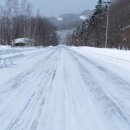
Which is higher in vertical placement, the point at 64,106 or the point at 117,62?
the point at 64,106

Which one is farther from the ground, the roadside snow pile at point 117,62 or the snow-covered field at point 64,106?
the snow-covered field at point 64,106

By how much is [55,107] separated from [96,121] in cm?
149

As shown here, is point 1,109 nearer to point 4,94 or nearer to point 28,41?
point 4,94

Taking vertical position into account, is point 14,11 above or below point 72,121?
above

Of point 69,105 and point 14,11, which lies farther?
point 14,11

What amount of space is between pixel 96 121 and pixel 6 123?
5.75 ft

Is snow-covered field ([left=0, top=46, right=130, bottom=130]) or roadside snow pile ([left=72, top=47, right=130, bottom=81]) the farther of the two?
roadside snow pile ([left=72, top=47, right=130, bottom=81])

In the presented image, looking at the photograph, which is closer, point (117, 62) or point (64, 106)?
point (64, 106)

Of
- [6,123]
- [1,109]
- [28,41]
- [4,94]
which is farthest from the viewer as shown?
[28,41]

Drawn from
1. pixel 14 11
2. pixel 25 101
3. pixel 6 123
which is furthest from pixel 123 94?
pixel 14 11

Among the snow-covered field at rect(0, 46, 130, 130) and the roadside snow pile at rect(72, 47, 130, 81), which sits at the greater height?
the snow-covered field at rect(0, 46, 130, 130)

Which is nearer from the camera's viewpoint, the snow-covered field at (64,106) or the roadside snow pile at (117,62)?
the snow-covered field at (64,106)

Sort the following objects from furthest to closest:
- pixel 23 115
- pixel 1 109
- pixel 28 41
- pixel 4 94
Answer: pixel 28 41 → pixel 4 94 → pixel 1 109 → pixel 23 115

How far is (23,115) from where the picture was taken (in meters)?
7.10
